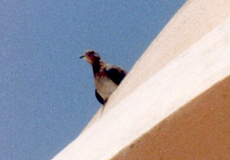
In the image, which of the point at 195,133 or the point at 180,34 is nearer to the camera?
the point at 195,133

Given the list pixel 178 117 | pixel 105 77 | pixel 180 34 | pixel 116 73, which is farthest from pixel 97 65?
pixel 178 117

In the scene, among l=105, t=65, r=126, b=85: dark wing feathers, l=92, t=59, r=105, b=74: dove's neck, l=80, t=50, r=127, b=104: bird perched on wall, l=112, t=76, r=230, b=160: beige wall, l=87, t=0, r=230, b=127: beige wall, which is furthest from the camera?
l=92, t=59, r=105, b=74: dove's neck

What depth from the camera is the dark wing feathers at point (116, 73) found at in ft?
17.6

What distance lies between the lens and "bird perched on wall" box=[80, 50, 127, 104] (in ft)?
16.9

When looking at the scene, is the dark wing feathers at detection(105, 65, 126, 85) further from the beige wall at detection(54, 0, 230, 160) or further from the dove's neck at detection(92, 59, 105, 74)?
the beige wall at detection(54, 0, 230, 160)

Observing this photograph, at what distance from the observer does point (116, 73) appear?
5.57 meters

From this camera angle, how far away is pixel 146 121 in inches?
49.2

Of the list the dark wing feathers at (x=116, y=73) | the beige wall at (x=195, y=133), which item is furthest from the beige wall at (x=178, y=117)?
the dark wing feathers at (x=116, y=73)

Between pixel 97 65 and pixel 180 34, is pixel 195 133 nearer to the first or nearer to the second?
pixel 180 34

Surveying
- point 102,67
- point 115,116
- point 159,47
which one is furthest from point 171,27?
point 102,67

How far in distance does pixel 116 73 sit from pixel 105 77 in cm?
16

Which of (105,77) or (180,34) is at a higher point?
(180,34)

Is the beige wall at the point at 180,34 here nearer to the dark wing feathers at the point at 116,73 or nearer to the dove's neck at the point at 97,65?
the dark wing feathers at the point at 116,73

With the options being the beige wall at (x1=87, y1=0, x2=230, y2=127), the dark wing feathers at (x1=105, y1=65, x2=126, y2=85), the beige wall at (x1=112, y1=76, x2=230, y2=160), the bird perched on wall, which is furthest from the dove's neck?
the beige wall at (x1=112, y1=76, x2=230, y2=160)
